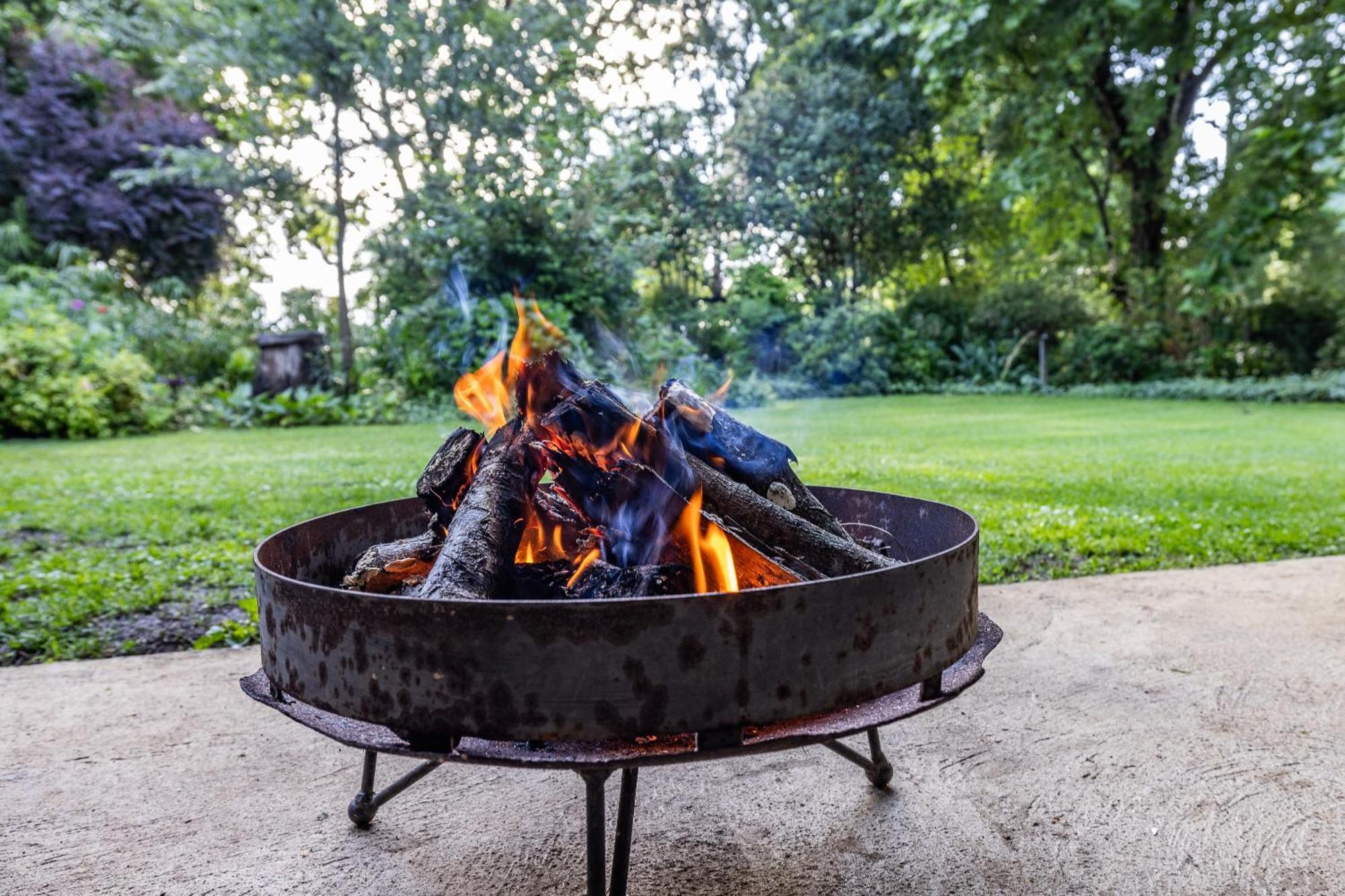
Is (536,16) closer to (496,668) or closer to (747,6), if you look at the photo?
(747,6)

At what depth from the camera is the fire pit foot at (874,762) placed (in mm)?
1709

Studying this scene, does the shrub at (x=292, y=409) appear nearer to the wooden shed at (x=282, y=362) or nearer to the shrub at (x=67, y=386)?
the wooden shed at (x=282, y=362)

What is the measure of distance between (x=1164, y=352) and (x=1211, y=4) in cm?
896

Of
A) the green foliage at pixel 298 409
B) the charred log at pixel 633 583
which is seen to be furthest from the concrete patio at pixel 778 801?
the green foliage at pixel 298 409

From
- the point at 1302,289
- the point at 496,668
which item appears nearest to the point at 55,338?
the point at 496,668

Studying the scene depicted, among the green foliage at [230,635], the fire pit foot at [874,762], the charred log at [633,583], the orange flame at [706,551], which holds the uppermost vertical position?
the orange flame at [706,551]

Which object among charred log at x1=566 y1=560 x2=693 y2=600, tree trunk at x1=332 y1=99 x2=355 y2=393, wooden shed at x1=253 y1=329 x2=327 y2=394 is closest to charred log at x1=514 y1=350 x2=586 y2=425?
charred log at x1=566 y1=560 x2=693 y2=600

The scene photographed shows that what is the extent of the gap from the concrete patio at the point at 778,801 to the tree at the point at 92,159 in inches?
550

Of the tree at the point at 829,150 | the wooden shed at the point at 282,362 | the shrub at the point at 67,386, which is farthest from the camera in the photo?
the tree at the point at 829,150

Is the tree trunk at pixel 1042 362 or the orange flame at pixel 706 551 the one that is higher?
the tree trunk at pixel 1042 362

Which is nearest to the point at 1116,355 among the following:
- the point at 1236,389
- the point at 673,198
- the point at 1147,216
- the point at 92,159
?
the point at 1236,389

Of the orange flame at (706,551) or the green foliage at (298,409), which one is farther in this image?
the green foliage at (298,409)

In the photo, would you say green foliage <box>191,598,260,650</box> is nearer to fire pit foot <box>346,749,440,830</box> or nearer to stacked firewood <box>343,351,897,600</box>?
→ fire pit foot <box>346,749,440,830</box>

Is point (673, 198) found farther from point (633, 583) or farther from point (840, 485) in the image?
point (633, 583)
